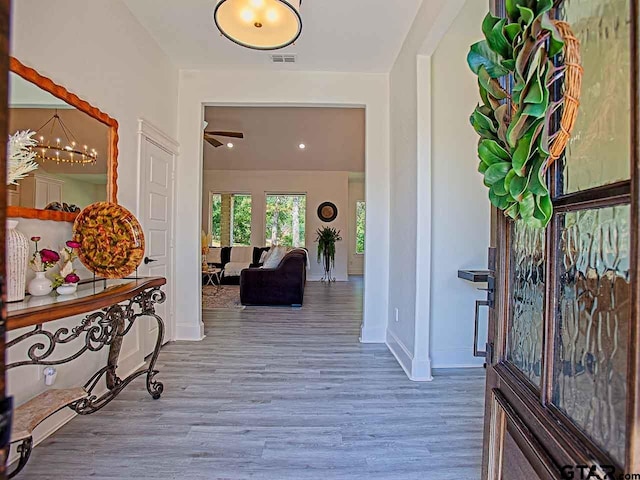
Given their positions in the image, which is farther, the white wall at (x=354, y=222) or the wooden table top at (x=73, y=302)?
the white wall at (x=354, y=222)

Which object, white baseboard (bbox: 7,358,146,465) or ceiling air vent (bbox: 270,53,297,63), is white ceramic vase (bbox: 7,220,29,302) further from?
ceiling air vent (bbox: 270,53,297,63)

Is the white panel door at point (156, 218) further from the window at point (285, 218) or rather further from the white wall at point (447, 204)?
the window at point (285, 218)

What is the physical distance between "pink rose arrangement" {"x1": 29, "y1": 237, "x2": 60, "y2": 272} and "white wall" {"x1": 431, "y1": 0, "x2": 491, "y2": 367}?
2796 millimetres

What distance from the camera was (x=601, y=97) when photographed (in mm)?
728

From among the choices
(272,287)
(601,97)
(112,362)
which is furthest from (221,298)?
(601,97)

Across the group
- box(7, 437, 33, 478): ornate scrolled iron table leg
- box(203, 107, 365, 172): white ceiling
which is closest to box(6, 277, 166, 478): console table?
box(7, 437, 33, 478): ornate scrolled iron table leg

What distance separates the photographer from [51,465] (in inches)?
69.6

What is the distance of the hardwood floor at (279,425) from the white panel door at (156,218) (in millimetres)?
397

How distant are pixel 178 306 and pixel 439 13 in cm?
368

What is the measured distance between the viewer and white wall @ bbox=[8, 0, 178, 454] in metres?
1.90

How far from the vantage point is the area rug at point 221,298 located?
5.61m

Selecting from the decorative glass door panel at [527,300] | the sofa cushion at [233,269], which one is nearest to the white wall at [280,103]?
the decorative glass door panel at [527,300]

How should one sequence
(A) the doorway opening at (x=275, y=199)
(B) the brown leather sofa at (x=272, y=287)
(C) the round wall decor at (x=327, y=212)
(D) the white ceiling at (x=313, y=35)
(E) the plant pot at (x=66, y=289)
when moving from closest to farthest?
(E) the plant pot at (x=66, y=289), (D) the white ceiling at (x=313, y=35), (B) the brown leather sofa at (x=272, y=287), (A) the doorway opening at (x=275, y=199), (C) the round wall decor at (x=327, y=212)

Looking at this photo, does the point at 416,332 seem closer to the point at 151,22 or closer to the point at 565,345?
the point at 565,345
